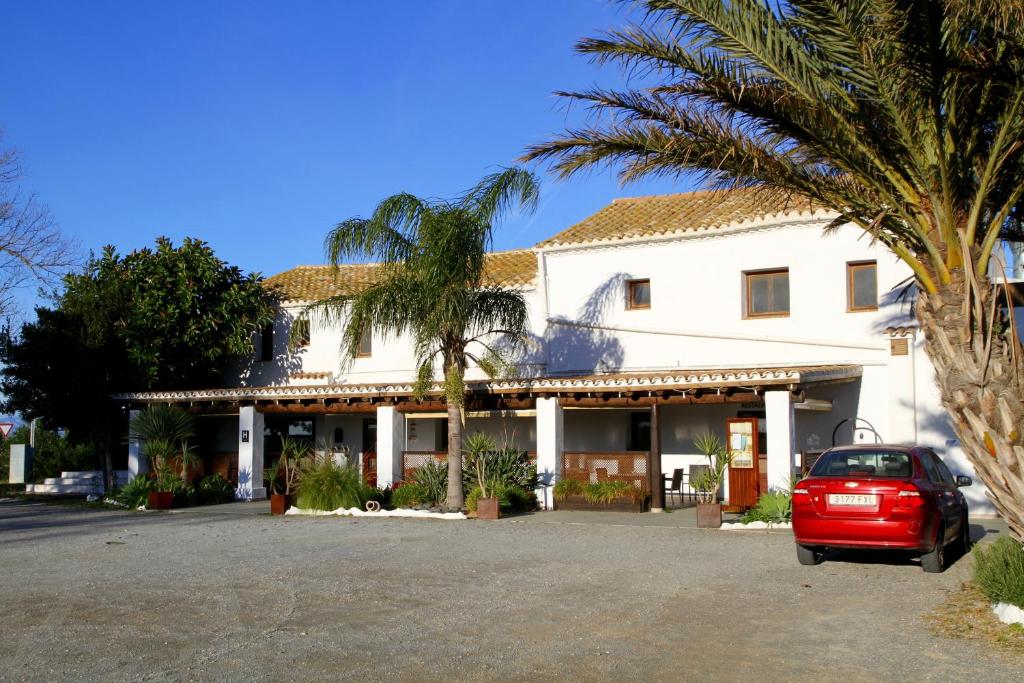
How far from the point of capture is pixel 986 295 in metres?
8.40

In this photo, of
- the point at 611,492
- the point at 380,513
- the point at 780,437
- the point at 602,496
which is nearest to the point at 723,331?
the point at 780,437

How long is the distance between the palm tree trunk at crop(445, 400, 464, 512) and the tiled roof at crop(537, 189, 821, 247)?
6.47 metres

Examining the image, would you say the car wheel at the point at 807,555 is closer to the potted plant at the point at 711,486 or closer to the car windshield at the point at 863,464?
the car windshield at the point at 863,464

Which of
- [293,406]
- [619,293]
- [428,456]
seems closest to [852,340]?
[619,293]

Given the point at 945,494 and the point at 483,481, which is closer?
the point at 945,494

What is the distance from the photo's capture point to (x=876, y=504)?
35.8 ft

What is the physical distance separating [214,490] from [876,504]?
1688 centimetres

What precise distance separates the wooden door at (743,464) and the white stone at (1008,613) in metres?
10.00

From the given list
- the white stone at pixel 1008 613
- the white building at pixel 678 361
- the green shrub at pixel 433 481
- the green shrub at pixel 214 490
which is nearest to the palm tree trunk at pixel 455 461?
the green shrub at pixel 433 481

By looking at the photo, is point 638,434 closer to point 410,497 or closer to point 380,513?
point 410,497

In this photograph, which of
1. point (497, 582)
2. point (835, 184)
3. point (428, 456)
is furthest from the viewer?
point (428, 456)

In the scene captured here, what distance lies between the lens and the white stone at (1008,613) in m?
7.99

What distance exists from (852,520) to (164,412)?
17.3 m

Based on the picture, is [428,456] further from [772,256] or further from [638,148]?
[638,148]
